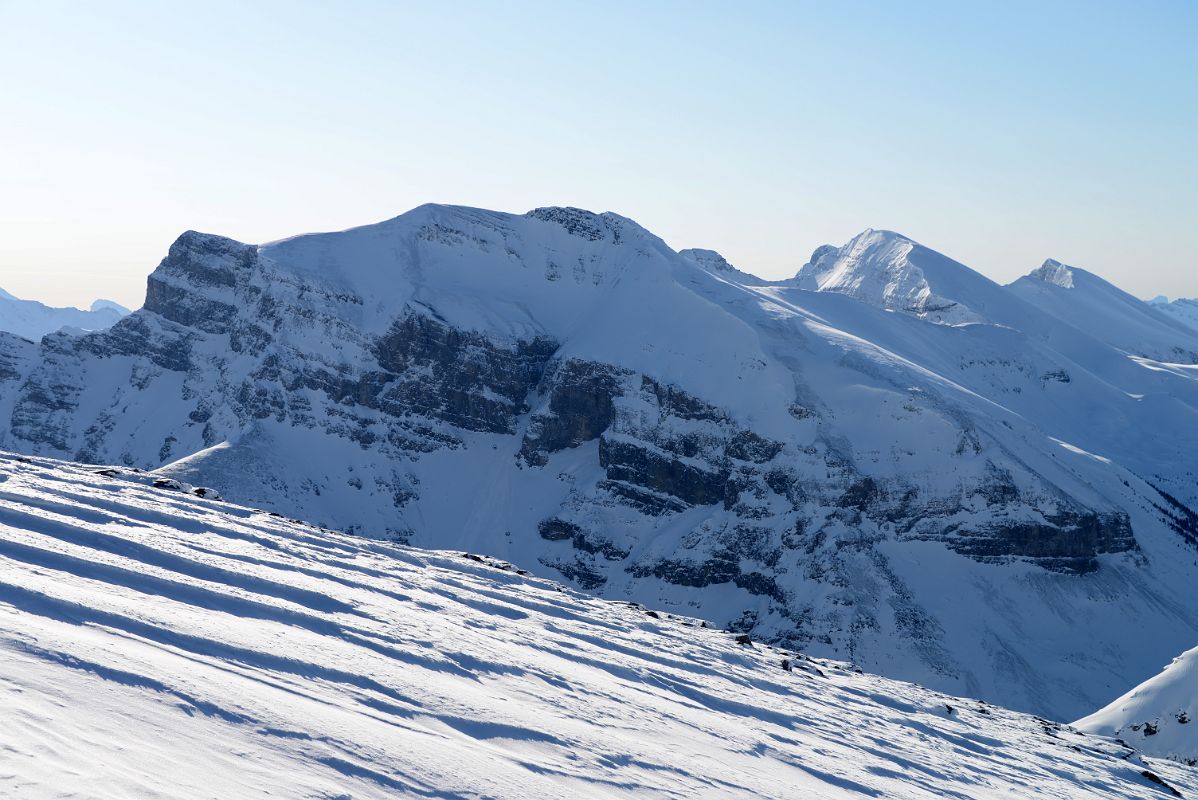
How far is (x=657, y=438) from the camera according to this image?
428ft

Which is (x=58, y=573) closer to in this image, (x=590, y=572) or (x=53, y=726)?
(x=53, y=726)

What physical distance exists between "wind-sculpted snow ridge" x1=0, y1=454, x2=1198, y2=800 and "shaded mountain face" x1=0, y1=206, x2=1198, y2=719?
63.5 metres

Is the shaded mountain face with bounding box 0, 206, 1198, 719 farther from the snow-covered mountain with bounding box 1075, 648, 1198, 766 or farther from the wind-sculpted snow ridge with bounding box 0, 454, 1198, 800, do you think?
the wind-sculpted snow ridge with bounding box 0, 454, 1198, 800

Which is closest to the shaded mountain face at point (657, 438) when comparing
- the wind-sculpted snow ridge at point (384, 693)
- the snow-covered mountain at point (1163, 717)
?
the snow-covered mountain at point (1163, 717)

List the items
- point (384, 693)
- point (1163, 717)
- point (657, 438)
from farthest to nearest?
1. point (657, 438)
2. point (1163, 717)
3. point (384, 693)

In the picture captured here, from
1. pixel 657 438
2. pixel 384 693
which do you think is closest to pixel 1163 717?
pixel 384 693

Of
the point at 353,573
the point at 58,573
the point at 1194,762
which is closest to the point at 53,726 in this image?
the point at 58,573

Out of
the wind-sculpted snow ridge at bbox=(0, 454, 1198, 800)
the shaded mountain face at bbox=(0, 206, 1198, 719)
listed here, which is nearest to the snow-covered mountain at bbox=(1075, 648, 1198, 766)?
the wind-sculpted snow ridge at bbox=(0, 454, 1198, 800)

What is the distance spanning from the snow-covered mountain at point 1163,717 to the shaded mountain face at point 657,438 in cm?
4428

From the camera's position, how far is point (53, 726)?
13.6m

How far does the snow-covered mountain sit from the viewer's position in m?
44.0

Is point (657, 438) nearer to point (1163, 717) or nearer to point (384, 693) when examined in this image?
point (1163, 717)

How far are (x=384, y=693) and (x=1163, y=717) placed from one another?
132 ft

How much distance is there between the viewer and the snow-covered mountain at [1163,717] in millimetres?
44000
